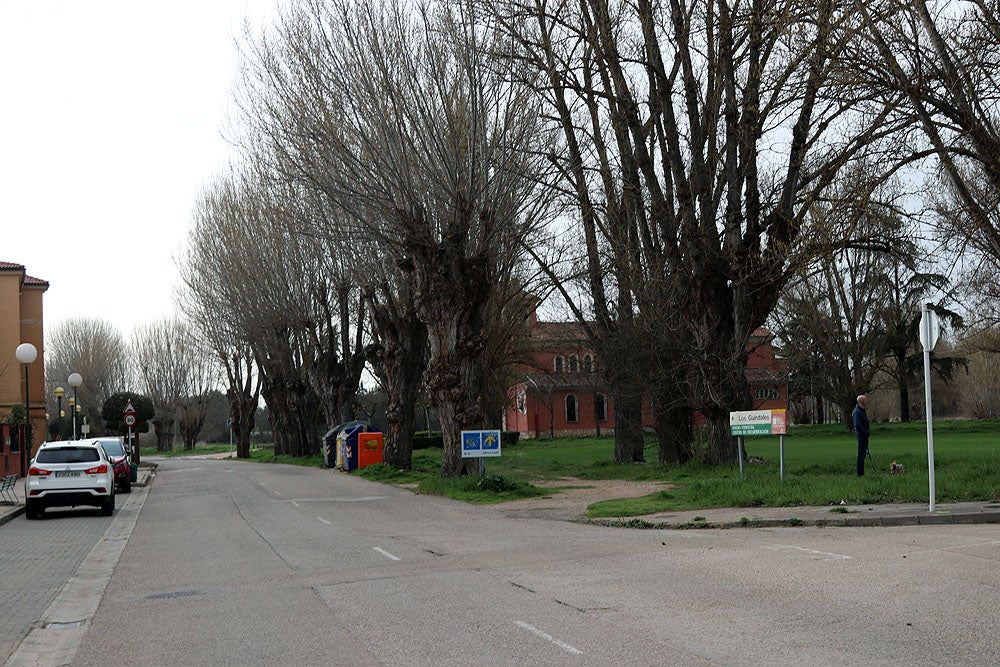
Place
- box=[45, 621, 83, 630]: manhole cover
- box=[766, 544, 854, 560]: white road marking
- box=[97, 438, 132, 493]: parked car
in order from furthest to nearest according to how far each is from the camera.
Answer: box=[97, 438, 132, 493]: parked car → box=[766, 544, 854, 560]: white road marking → box=[45, 621, 83, 630]: manhole cover

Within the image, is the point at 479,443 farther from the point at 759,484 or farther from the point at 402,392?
the point at 402,392

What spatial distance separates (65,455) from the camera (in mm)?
23172

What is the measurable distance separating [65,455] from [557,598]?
1670cm

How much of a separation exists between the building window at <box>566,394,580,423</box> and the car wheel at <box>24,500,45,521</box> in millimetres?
61463

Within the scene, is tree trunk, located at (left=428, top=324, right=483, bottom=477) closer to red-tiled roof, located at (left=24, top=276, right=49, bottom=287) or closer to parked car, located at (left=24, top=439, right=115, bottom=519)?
parked car, located at (left=24, top=439, right=115, bottom=519)

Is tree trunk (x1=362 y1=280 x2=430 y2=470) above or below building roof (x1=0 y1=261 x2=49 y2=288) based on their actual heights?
below

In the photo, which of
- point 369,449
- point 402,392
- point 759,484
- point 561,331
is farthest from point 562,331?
point 759,484

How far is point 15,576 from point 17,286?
44.5 m

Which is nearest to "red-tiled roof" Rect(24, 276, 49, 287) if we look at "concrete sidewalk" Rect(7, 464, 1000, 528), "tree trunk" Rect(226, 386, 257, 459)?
"tree trunk" Rect(226, 386, 257, 459)

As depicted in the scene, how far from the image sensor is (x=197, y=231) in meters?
48.2

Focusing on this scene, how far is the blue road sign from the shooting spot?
2555 cm

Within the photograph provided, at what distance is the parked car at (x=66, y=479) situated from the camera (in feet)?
74.8

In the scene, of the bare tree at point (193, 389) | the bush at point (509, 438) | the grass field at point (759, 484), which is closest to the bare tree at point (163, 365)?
the bare tree at point (193, 389)

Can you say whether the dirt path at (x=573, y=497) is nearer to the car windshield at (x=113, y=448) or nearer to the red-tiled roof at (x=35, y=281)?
the car windshield at (x=113, y=448)
